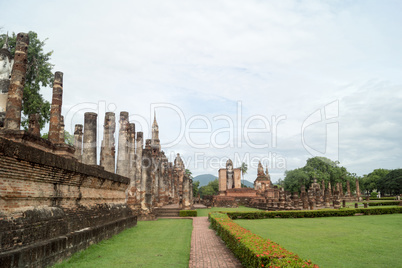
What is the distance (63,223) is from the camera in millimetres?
6953

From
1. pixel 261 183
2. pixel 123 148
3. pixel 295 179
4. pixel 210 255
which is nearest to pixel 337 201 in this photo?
pixel 123 148

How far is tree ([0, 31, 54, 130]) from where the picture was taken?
2333 centimetres

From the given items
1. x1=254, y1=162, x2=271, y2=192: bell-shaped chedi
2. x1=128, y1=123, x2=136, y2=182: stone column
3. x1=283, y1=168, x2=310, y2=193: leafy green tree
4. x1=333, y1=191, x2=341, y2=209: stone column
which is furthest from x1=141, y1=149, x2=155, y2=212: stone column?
x1=283, y1=168, x2=310, y2=193: leafy green tree

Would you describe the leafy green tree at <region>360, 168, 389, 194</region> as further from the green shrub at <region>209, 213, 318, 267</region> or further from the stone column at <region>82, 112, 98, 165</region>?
the green shrub at <region>209, 213, 318, 267</region>

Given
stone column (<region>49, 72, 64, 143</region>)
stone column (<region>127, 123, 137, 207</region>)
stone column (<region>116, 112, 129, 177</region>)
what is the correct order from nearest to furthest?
stone column (<region>49, 72, 64, 143</region>)
stone column (<region>116, 112, 129, 177</region>)
stone column (<region>127, 123, 137, 207</region>)

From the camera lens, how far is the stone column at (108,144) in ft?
57.5

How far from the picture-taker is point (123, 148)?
1950cm

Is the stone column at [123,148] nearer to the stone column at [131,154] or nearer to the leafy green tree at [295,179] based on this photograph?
the stone column at [131,154]

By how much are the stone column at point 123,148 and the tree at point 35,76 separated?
8.70 metres

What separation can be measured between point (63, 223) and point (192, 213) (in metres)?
17.1

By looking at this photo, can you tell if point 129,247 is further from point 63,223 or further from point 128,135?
point 128,135

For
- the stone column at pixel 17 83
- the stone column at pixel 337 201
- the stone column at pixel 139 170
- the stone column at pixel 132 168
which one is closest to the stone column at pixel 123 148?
the stone column at pixel 132 168

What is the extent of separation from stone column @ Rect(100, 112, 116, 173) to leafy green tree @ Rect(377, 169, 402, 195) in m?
71.7

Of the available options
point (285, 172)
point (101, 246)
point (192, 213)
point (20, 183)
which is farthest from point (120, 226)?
point (285, 172)
